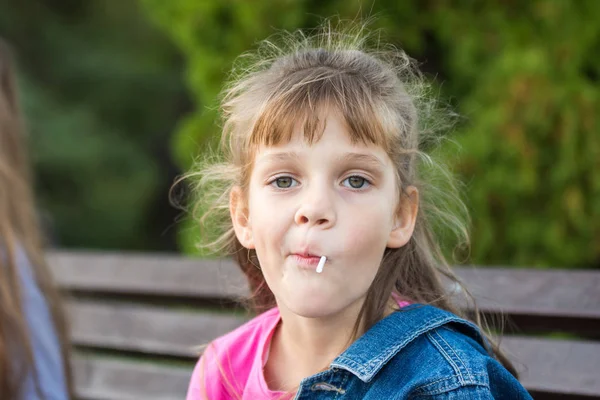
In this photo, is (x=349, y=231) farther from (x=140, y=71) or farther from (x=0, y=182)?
(x=140, y=71)

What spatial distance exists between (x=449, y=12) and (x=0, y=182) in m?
1.95

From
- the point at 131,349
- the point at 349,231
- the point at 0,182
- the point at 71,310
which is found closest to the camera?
the point at 349,231

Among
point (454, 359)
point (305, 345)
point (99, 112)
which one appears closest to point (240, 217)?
point (305, 345)

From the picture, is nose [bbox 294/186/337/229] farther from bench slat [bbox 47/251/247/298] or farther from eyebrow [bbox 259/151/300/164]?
bench slat [bbox 47/251/247/298]

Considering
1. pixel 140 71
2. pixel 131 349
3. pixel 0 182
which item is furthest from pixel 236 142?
pixel 140 71

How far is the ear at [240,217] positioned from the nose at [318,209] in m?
0.22

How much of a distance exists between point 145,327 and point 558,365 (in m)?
1.61

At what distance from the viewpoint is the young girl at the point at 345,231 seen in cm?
152

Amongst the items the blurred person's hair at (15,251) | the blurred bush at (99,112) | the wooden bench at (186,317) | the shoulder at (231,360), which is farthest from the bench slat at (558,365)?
the blurred bush at (99,112)

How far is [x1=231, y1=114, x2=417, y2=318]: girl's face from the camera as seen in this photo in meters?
1.51

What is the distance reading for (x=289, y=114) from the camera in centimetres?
157

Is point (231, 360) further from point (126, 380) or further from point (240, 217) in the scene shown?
point (126, 380)

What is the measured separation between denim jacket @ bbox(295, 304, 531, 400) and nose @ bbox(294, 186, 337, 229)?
267 millimetres

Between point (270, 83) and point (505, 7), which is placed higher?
point (505, 7)
